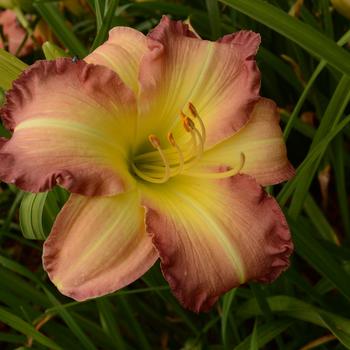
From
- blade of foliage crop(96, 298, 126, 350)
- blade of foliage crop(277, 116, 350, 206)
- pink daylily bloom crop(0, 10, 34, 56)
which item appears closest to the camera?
blade of foliage crop(277, 116, 350, 206)

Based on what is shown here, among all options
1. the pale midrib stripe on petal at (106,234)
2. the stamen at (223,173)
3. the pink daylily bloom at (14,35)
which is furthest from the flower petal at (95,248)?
the pink daylily bloom at (14,35)

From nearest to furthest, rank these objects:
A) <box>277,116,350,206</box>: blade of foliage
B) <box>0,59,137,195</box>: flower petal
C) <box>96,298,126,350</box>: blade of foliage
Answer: <box>0,59,137,195</box>: flower petal
<box>277,116,350,206</box>: blade of foliage
<box>96,298,126,350</box>: blade of foliage

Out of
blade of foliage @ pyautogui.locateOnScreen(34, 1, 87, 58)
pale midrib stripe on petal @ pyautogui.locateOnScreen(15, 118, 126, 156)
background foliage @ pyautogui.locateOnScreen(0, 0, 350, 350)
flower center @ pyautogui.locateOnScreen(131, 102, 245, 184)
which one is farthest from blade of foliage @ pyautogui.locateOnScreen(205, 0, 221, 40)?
pale midrib stripe on petal @ pyautogui.locateOnScreen(15, 118, 126, 156)

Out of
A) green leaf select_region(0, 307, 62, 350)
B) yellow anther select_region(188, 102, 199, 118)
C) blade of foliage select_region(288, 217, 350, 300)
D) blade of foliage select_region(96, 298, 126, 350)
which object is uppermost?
yellow anther select_region(188, 102, 199, 118)

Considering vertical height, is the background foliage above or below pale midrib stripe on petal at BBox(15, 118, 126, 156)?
below

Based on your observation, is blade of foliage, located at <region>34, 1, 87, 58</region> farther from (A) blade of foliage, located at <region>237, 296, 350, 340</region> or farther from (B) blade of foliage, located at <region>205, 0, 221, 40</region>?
(A) blade of foliage, located at <region>237, 296, 350, 340</region>

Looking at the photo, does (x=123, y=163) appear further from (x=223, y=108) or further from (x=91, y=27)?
(x=91, y=27)

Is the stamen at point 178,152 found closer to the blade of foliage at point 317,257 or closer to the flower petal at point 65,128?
the flower petal at point 65,128

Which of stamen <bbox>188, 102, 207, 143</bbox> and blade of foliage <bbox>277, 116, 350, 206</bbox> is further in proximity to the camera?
blade of foliage <bbox>277, 116, 350, 206</bbox>

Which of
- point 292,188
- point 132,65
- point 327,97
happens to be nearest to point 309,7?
point 327,97
